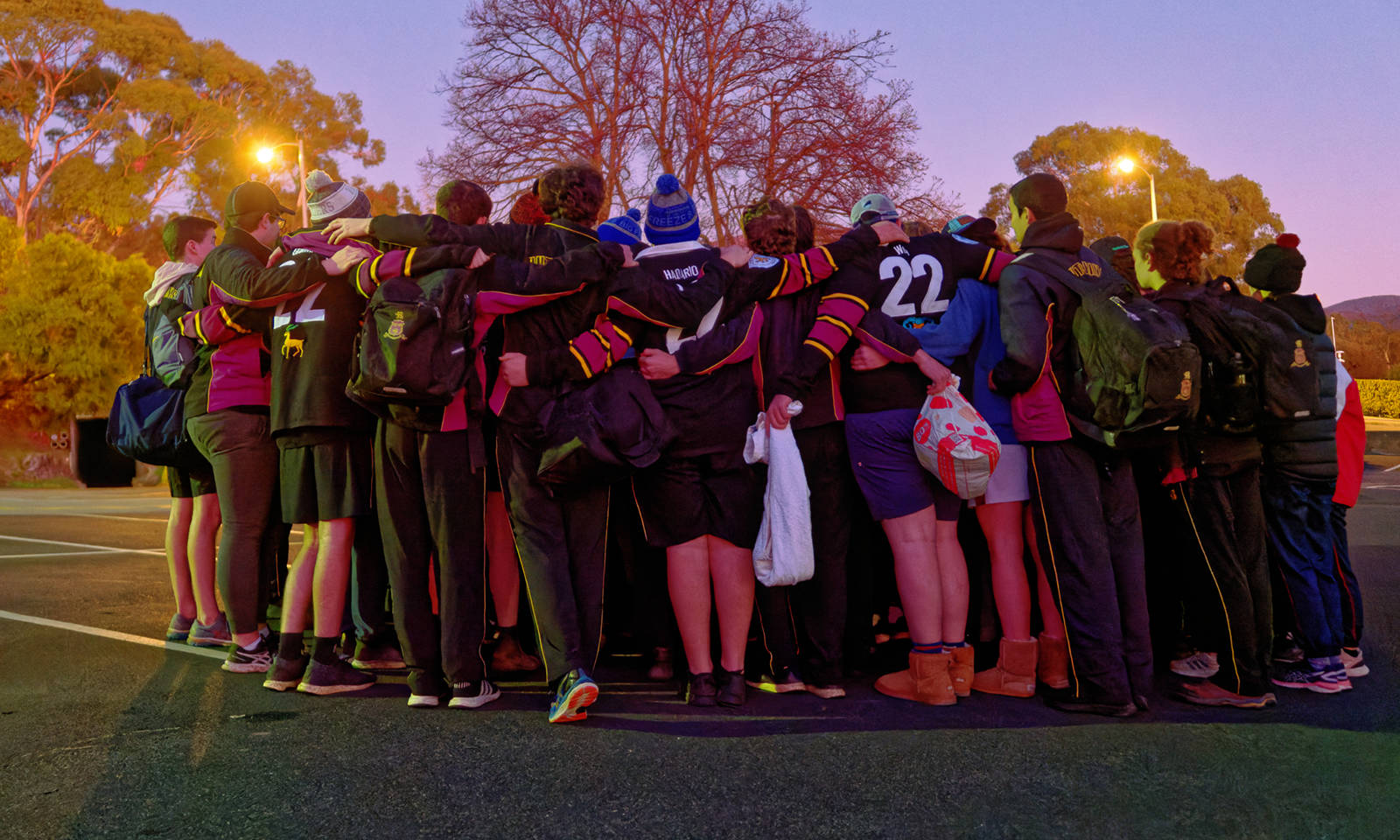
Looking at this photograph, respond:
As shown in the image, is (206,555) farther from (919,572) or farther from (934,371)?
(934,371)

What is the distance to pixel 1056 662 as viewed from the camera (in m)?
4.59

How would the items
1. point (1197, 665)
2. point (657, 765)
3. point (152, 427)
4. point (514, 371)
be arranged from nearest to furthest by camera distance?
point (657, 765)
point (514, 371)
point (1197, 665)
point (152, 427)

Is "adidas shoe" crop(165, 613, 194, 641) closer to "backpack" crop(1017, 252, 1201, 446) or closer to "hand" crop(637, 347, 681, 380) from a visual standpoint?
"hand" crop(637, 347, 681, 380)

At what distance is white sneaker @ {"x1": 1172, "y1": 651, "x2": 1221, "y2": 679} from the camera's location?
4.88 meters

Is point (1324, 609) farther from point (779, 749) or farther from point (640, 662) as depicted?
point (640, 662)

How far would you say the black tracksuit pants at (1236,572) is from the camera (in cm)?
444

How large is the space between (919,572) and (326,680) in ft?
8.78

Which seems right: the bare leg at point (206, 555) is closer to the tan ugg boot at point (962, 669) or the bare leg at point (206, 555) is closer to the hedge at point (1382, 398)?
the tan ugg boot at point (962, 669)

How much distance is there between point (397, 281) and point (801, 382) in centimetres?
174

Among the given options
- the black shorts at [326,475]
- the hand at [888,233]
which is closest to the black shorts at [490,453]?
the black shorts at [326,475]

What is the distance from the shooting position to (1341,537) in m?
5.26

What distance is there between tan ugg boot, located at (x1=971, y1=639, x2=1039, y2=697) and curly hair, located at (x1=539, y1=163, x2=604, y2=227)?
266 cm

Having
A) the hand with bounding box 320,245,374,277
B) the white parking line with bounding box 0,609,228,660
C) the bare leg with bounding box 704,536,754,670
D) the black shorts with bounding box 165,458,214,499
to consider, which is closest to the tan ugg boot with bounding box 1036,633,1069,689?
the bare leg with bounding box 704,536,754,670

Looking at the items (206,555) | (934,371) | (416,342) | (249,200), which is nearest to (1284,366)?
(934,371)
